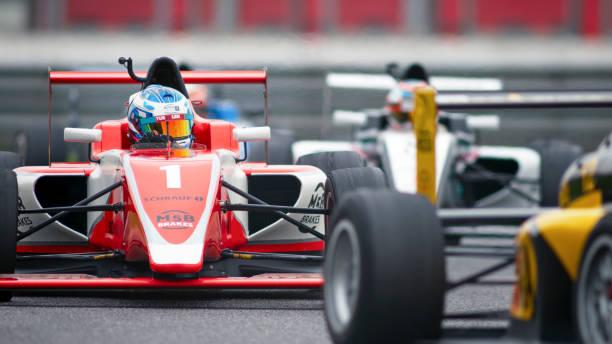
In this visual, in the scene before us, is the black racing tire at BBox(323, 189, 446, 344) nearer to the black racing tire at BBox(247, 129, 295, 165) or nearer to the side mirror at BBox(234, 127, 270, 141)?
the side mirror at BBox(234, 127, 270, 141)

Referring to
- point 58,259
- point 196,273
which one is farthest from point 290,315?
point 58,259

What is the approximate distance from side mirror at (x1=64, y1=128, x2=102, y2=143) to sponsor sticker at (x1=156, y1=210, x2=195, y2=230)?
1.10m

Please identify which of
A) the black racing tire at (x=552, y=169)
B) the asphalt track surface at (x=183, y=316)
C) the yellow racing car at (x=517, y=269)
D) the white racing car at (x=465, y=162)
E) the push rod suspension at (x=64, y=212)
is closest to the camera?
the yellow racing car at (x=517, y=269)

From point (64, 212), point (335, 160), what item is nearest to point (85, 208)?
point (64, 212)

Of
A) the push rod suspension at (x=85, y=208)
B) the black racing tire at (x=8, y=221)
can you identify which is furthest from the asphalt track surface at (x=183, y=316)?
the push rod suspension at (x=85, y=208)

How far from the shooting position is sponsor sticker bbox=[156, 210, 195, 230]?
7254 mm

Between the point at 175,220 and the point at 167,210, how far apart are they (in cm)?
8

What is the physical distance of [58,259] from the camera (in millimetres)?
7773

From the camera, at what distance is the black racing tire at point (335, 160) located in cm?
855

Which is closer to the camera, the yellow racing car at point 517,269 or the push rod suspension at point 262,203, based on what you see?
the yellow racing car at point 517,269

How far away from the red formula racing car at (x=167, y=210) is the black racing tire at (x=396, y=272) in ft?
8.28

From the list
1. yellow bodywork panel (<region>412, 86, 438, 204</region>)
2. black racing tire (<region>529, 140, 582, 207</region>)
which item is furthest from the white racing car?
yellow bodywork panel (<region>412, 86, 438, 204</region>)

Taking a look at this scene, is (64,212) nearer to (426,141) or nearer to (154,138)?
(154,138)

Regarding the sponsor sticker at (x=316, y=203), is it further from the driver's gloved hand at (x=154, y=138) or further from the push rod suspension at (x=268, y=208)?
the driver's gloved hand at (x=154, y=138)
